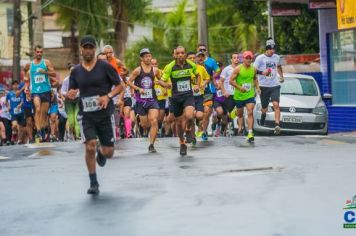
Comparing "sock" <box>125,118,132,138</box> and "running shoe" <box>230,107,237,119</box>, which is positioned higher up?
"running shoe" <box>230,107,237,119</box>

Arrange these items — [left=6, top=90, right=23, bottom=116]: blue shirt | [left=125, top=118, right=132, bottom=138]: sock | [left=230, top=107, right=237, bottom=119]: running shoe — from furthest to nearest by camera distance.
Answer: [left=6, top=90, right=23, bottom=116]: blue shirt
[left=230, top=107, right=237, bottom=119]: running shoe
[left=125, top=118, right=132, bottom=138]: sock

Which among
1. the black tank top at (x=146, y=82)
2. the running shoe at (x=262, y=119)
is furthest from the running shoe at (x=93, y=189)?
the running shoe at (x=262, y=119)

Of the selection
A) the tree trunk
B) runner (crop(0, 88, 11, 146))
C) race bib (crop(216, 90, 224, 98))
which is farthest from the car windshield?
the tree trunk

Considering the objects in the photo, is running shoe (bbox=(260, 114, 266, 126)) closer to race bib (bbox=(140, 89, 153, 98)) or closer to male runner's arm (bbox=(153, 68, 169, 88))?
male runner's arm (bbox=(153, 68, 169, 88))

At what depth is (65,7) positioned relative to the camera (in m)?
52.1

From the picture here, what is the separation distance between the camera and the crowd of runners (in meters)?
12.4

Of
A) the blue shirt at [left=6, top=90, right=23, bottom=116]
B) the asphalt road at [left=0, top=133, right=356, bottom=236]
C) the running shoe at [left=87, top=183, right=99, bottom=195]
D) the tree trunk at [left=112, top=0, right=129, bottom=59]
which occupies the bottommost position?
the asphalt road at [left=0, top=133, right=356, bottom=236]

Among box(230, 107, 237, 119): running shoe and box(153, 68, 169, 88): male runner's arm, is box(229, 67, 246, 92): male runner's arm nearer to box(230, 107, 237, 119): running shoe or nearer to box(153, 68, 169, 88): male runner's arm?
box(153, 68, 169, 88): male runner's arm

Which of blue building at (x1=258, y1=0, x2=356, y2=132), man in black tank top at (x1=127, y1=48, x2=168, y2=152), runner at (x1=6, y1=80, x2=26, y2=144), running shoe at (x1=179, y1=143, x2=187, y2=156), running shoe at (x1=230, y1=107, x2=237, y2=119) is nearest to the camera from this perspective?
running shoe at (x1=179, y1=143, x2=187, y2=156)

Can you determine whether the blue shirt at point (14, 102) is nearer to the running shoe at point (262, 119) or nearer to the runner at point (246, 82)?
the running shoe at point (262, 119)

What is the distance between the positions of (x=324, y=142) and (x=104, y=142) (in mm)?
7681

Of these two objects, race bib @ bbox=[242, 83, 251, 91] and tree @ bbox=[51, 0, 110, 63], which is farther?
tree @ bbox=[51, 0, 110, 63]

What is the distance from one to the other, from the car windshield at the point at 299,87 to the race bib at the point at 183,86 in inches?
312

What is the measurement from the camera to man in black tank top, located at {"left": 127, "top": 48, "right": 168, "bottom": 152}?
1788 cm
